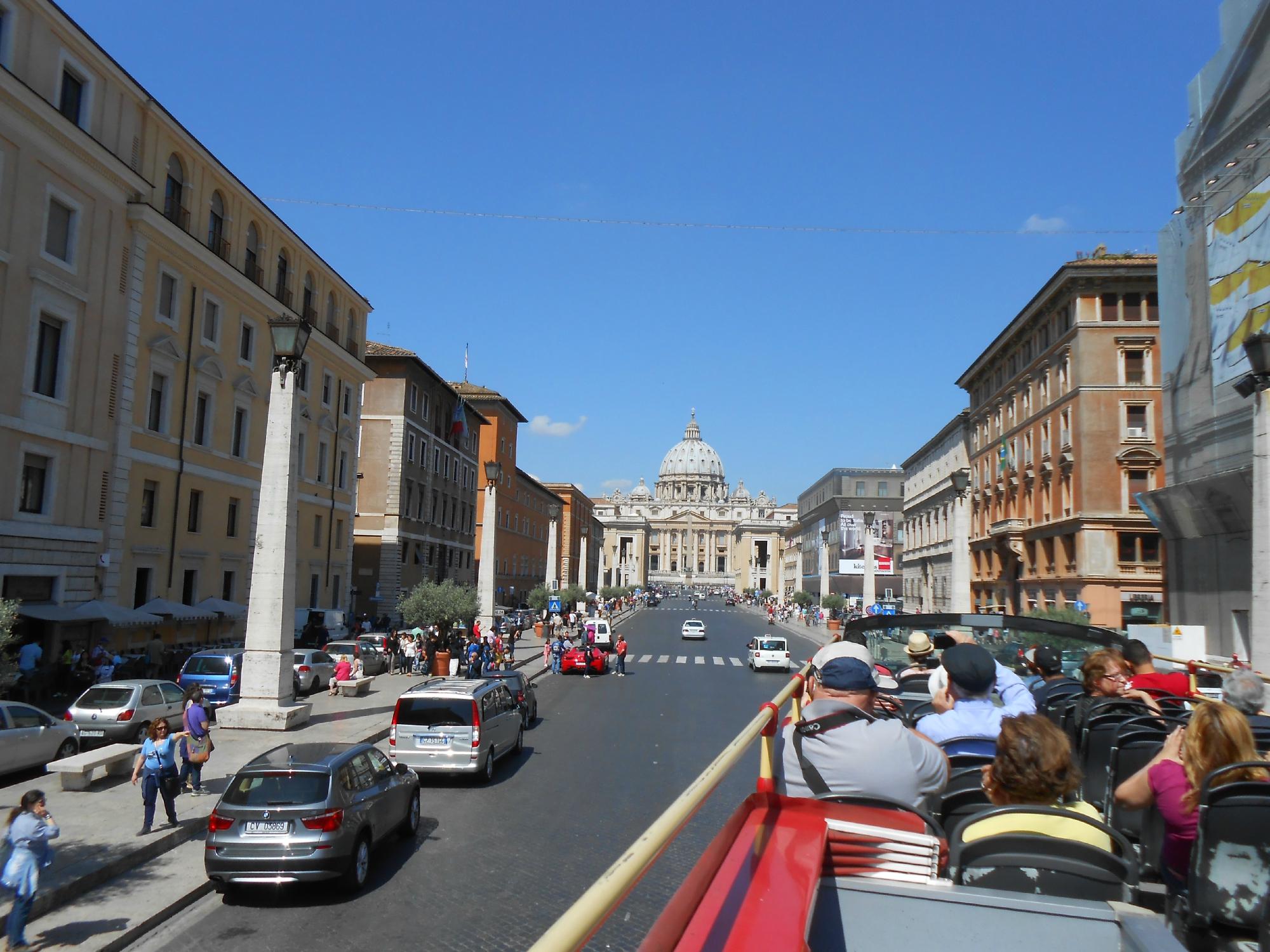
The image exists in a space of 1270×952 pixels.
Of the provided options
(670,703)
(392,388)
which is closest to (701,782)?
(670,703)

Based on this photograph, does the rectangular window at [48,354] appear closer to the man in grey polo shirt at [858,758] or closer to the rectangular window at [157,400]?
the rectangular window at [157,400]

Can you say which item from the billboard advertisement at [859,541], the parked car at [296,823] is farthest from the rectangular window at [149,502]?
the billboard advertisement at [859,541]

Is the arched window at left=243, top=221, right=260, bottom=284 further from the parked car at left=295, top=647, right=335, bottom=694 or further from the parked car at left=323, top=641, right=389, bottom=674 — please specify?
the parked car at left=295, top=647, right=335, bottom=694

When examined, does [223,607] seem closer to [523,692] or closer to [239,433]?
[239,433]

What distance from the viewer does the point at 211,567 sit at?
31.8 metres

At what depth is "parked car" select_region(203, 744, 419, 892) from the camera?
383 inches

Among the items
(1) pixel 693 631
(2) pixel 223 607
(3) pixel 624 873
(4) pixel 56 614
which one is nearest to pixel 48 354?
(4) pixel 56 614

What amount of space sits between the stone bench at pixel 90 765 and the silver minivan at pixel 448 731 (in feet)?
13.0

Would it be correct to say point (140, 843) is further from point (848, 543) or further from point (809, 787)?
point (848, 543)

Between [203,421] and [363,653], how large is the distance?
9348 millimetres

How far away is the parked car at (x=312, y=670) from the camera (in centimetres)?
2653

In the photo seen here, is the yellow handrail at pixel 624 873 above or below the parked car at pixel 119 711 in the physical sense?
above

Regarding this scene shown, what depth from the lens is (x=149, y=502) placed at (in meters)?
28.3

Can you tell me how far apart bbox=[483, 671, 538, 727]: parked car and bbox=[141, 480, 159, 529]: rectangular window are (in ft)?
42.4
